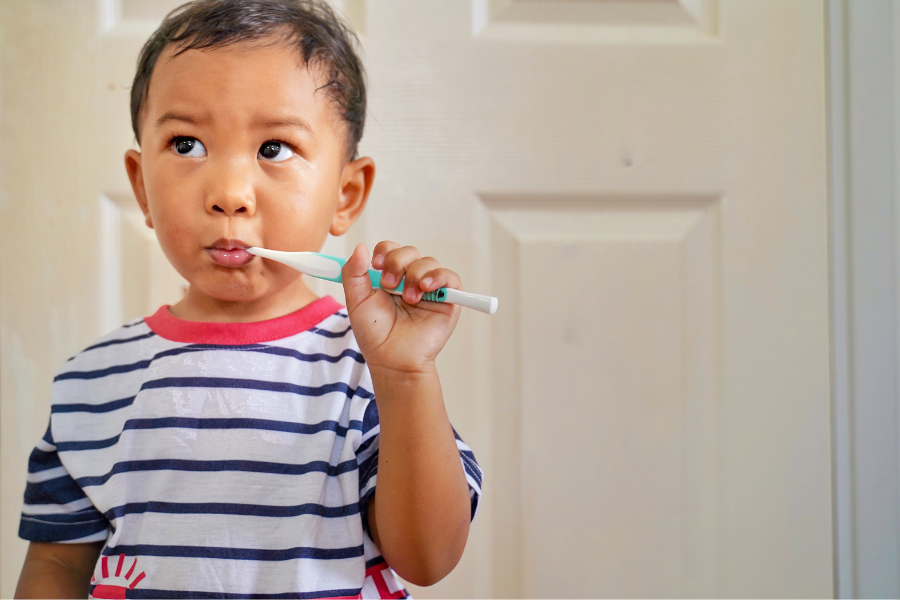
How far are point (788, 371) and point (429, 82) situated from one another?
0.56m

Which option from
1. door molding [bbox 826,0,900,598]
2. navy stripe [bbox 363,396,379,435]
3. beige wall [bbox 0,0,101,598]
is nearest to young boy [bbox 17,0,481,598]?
navy stripe [bbox 363,396,379,435]

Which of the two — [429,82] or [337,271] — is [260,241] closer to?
[337,271]

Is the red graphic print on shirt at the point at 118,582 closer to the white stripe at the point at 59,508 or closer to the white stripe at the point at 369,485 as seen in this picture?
the white stripe at the point at 59,508

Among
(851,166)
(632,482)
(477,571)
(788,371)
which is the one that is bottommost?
(477,571)

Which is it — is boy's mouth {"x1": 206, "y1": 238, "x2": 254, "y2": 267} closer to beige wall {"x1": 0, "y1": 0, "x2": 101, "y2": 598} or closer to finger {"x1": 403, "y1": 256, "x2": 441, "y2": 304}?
finger {"x1": 403, "y1": 256, "x2": 441, "y2": 304}

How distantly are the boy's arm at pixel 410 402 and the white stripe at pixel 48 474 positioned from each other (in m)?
0.31

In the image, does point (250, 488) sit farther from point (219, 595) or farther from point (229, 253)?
point (229, 253)

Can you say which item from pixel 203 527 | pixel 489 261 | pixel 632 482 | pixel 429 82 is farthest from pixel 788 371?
pixel 203 527

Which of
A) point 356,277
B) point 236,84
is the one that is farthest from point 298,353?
point 236,84

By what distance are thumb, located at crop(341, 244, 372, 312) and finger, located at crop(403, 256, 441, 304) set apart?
0.11ft

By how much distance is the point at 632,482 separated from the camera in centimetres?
73

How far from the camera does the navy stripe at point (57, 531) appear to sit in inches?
21.3

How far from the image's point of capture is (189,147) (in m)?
0.51

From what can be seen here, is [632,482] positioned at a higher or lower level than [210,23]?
lower
